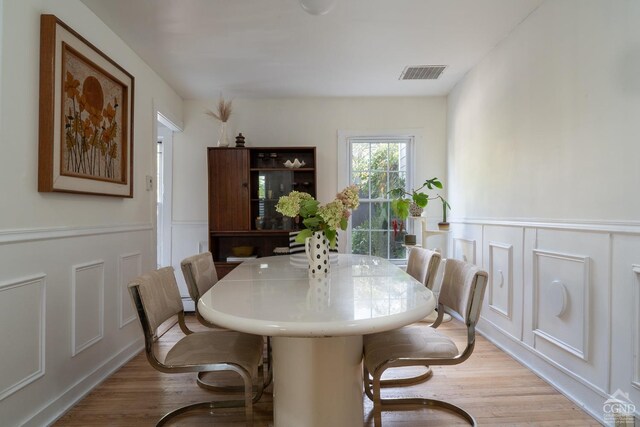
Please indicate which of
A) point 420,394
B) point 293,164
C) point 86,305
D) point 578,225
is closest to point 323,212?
point 420,394

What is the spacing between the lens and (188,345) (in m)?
1.74

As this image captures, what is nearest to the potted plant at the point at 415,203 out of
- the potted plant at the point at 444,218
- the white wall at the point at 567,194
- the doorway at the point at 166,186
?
the potted plant at the point at 444,218

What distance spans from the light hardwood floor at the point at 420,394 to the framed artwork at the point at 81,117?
4.30 ft

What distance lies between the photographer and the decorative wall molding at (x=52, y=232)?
5.67 ft

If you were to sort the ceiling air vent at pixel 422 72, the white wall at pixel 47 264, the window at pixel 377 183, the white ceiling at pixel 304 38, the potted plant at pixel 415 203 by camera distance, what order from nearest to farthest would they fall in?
the white wall at pixel 47 264, the white ceiling at pixel 304 38, the ceiling air vent at pixel 422 72, the potted plant at pixel 415 203, the window at pixel 377 183

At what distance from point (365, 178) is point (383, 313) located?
132 inches

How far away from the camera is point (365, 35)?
2.78 meters

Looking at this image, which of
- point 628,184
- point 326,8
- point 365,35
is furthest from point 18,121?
point 628,184

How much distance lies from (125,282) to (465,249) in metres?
3.17

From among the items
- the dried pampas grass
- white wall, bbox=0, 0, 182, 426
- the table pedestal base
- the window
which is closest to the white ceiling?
the dried pampas grass

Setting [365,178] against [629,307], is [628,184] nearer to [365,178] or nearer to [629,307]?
[629,307]

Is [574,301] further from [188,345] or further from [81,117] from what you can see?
[81,117]

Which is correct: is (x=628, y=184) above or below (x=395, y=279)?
above

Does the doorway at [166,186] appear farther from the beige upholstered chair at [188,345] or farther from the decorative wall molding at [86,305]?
the beige upholstered chair at [188,345]
